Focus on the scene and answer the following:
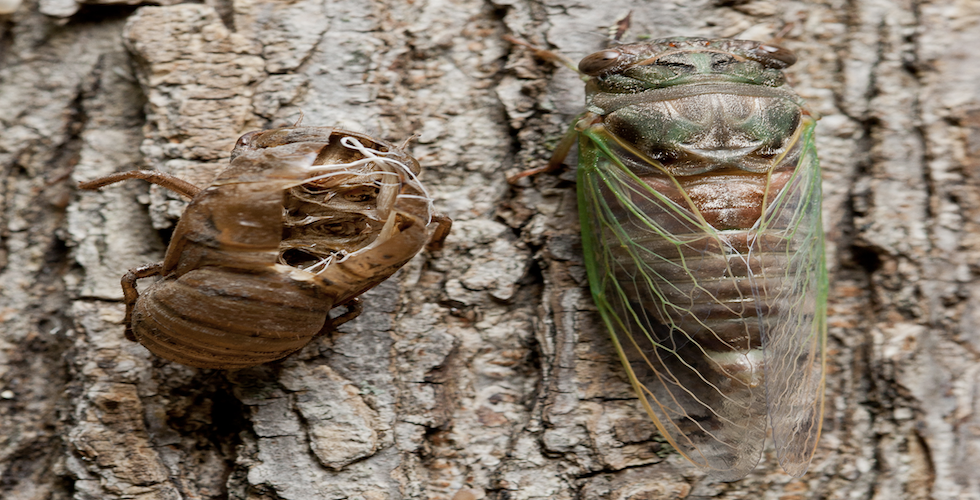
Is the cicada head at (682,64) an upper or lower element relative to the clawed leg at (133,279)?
upper

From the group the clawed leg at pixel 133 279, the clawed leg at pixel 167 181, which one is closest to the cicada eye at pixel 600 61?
the clawed leg at pixel 167 181

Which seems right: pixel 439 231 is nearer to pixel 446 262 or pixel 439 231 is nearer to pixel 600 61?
pixel 446 262

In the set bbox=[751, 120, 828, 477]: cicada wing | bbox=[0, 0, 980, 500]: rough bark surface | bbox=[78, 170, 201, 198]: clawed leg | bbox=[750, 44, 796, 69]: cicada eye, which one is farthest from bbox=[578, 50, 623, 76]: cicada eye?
bbox=[78, 170, 201, 198]: clawed leg

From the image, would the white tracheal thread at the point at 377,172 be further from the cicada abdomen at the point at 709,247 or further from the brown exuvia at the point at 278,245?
the cicada abdomen at the point at 709,247

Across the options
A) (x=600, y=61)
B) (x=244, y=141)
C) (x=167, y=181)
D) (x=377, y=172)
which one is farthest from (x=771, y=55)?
(x=167, y=181)

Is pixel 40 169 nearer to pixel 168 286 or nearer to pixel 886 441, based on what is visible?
pixel 168 286
